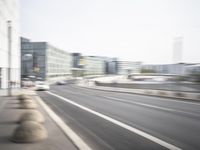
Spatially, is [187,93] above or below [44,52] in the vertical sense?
below

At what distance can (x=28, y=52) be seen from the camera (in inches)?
4090

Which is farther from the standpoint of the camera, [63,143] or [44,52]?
[44,52]

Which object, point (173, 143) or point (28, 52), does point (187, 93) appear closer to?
point (173, 143)

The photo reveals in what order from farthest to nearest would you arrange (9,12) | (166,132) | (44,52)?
1. (44,52)
2. (9,12)
3. (166,132)

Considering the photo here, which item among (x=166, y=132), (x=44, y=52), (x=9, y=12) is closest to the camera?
(x=166, y=132)

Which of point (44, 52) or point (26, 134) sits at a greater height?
point (44, 52)

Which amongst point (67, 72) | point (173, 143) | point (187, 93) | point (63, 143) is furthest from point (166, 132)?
point (67, 72)

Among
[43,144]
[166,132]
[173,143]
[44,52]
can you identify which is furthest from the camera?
[44,52]

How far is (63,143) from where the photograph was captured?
277 inches

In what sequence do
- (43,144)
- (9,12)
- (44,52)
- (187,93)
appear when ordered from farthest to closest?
(44,52) → (9,12) → (187,93) → (43,144)

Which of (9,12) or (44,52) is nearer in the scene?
(9,12)

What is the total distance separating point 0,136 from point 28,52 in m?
101

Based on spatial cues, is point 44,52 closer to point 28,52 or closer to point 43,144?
point 28,52

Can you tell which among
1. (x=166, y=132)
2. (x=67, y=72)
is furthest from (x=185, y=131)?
(x=67, y=72)
